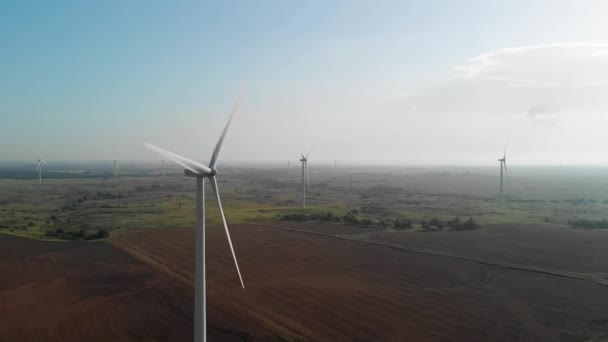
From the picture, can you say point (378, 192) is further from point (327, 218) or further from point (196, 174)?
point (196, 174)

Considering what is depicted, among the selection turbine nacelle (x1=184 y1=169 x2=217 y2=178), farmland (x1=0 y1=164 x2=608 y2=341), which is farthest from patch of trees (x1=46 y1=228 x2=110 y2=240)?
turbine nacelle (x1=184 y1=169 x2=217 y2=178)

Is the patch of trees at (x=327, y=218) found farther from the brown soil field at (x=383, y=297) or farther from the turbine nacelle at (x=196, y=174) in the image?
the turbine nacelle at (x=196, y=174)

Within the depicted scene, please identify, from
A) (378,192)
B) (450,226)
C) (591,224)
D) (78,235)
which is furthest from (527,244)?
(378,192)

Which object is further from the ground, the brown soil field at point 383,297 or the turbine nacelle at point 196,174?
the turbine nacelle at point 196,174

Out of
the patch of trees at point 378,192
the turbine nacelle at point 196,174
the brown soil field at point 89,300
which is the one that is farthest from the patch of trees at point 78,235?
the patch of trees at point 378,192

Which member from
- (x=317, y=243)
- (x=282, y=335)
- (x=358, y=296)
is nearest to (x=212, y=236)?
(x=317, y=243)

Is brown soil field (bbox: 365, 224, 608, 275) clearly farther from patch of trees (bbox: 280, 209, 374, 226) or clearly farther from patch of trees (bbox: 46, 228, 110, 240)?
patch of trees (bbox: 46, 228, 110, 240)

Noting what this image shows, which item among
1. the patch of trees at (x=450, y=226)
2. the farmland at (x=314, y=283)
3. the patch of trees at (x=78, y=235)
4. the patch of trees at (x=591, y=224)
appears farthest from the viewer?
the patch of trees at (x=450, y=226)

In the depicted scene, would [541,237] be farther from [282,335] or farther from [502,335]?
[282,335]
